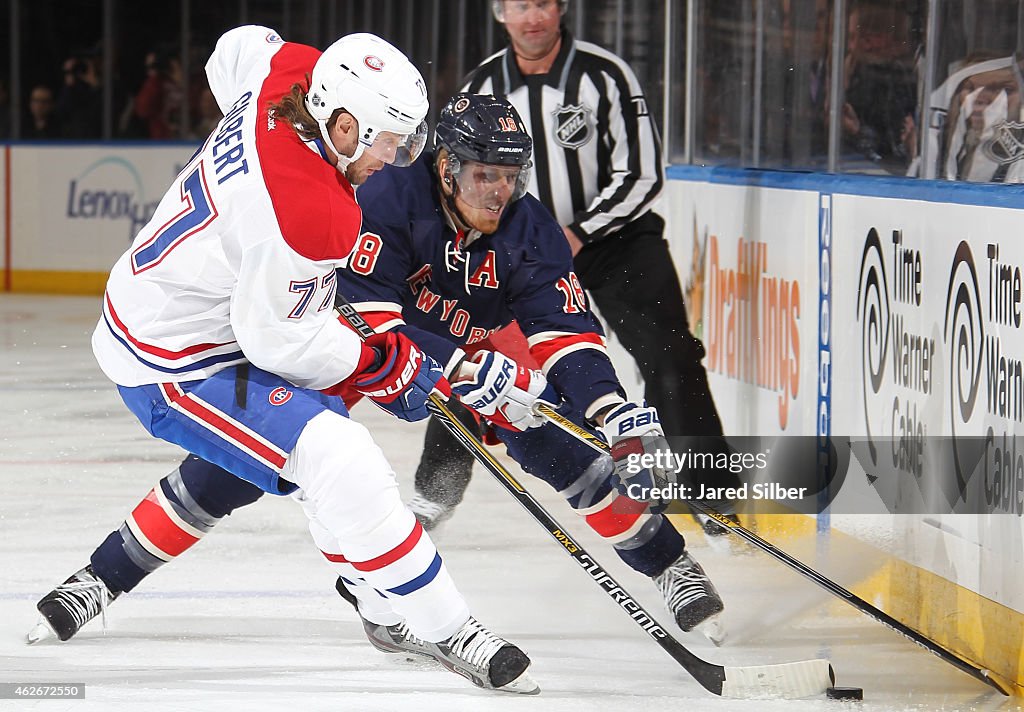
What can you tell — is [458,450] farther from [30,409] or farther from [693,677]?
[30,409]

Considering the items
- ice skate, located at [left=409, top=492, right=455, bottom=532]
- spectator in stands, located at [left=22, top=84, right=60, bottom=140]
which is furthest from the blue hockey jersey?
spectator in stands, located at [left=22, top=84, right=60, bottom=140]

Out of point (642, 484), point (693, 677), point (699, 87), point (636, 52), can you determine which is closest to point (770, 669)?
point (693, 677)

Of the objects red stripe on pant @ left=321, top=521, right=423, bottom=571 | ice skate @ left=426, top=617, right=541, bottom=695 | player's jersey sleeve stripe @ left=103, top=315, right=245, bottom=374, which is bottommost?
ice skate @ left=426, top=617, right=541, bottom=695

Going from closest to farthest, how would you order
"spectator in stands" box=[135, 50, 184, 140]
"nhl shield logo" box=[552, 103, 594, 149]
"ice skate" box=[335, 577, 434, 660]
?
1. "ice skate" box=[335, 577, 434, 660]
2. "nhl shield logo" box=[552, 103, 594, 149]
3. "spectator in stands" box=[135, 50, 184, 140]

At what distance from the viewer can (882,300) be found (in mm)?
3285

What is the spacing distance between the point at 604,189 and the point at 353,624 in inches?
57.9

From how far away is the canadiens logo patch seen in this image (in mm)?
2547

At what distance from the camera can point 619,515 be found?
307cm

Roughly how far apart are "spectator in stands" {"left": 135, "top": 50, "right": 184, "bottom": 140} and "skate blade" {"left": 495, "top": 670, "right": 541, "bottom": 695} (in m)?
7.90

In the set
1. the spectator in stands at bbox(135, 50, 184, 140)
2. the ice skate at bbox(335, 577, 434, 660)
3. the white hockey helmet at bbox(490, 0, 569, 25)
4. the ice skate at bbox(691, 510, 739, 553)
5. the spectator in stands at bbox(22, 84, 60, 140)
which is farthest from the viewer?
the spectator in stands at bbox(135, 50, 184, 140)

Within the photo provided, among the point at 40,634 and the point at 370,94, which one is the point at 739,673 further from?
the point at 40,634

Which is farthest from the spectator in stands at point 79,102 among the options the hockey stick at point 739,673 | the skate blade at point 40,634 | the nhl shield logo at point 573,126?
the hockey stick at point 739,673

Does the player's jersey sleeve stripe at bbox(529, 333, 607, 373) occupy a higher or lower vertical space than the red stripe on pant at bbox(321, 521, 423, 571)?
higher

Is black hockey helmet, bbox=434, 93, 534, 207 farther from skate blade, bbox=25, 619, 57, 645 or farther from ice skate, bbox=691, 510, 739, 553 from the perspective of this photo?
skate blade, bbox=25, 619, 57, 645
